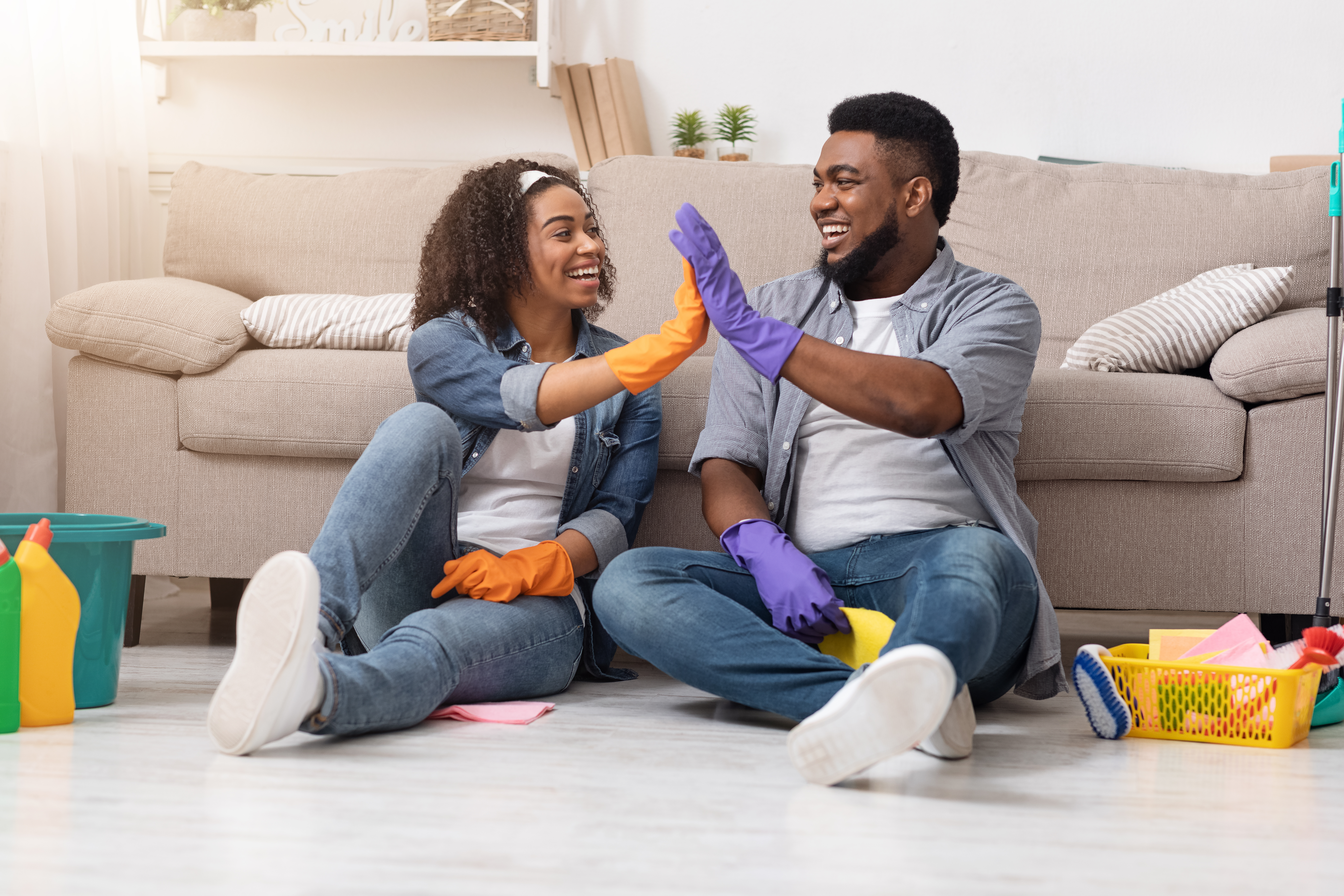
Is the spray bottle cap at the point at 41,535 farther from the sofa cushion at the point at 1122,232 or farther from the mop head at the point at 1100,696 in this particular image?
the sofa cushion at the point at 1122,232

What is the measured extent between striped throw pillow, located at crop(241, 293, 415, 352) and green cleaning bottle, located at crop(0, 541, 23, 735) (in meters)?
0.80

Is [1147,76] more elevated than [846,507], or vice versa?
[1147,76]

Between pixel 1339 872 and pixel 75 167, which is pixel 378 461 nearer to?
pixel 1339 872

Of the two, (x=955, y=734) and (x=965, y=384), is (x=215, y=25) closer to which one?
(x=965, y=384)

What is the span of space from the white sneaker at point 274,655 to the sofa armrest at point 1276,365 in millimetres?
1395

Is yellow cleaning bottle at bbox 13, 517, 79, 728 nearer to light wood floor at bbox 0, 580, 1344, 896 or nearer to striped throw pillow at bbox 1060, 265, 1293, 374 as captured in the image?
light wood floor at bbox 0, 580, 1344, 896

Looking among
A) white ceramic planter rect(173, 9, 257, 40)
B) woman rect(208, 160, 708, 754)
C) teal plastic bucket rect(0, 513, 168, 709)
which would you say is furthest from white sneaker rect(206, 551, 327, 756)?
white ceramic planter rect(173, 9, 257, 40)

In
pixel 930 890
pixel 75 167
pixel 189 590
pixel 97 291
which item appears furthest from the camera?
pixel 189 590

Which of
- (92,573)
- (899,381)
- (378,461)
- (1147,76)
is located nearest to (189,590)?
(92,573)

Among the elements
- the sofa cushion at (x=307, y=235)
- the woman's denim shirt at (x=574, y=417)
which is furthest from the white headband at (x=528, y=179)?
the sofa cushion at (x=307, y=235)

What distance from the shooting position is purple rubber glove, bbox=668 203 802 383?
1.34 meters

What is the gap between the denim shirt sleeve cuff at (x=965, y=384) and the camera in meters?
1.37

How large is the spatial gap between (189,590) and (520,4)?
157 centimetres

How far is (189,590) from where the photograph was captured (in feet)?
8.70
